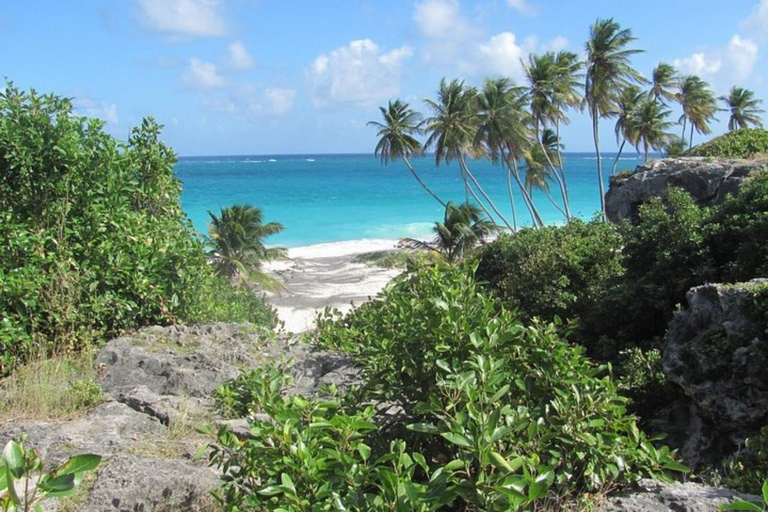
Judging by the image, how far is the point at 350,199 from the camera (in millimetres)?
85625

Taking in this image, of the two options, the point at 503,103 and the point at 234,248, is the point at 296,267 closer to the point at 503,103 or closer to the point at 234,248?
the point at 234,248

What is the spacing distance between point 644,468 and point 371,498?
1534mm

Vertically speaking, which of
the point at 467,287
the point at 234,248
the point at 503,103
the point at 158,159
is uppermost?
the point at 503,103

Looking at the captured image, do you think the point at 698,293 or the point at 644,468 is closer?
the point at 644,468

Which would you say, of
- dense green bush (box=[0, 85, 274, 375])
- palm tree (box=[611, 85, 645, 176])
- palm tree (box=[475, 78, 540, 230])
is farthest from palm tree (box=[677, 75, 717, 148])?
dense green bush (box=[0, 85, 274, 375])

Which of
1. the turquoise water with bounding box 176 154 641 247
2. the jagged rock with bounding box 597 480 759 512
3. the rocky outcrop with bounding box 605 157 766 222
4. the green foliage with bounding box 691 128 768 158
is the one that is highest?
the green foliage with bounding box 691 128 768 158

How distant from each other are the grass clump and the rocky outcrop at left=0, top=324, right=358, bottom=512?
0.55 feet

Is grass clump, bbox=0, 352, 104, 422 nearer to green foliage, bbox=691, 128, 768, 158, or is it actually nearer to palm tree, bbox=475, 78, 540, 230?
green foliage, bbox=691, 128, 768, 158

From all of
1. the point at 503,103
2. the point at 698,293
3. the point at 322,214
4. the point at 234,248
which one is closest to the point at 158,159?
the point at 698,293

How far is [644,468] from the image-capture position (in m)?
3.11

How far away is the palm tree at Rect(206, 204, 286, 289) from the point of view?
27016 mm

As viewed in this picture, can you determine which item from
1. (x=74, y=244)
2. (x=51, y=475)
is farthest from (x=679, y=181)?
(x=51, y=475)

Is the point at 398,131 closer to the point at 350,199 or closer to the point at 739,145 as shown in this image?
the point at 739,145

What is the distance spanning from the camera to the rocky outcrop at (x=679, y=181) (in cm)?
Answer: 1403
